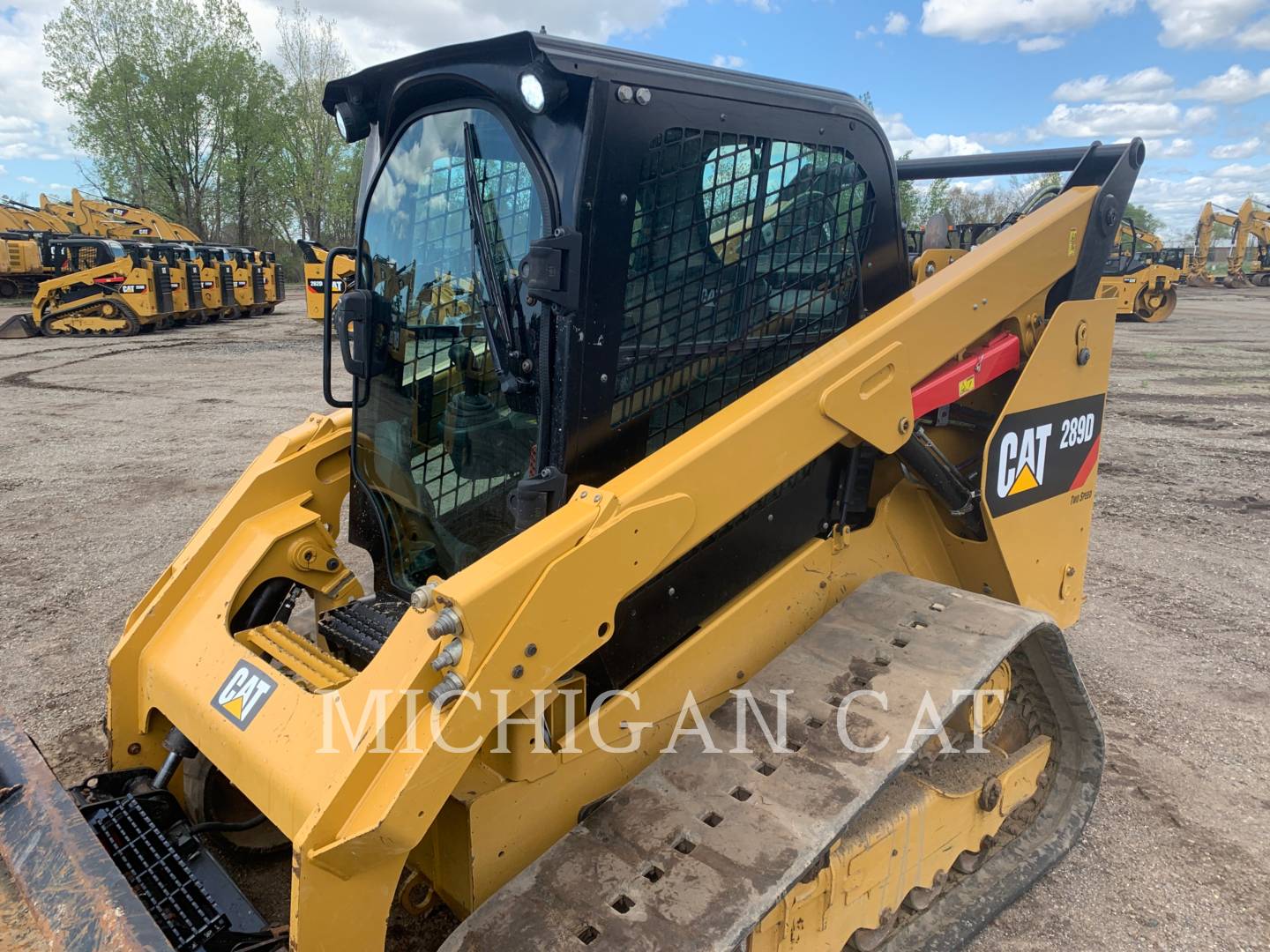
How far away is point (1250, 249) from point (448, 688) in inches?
1695

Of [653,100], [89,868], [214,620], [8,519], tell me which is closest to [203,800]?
[214,620]

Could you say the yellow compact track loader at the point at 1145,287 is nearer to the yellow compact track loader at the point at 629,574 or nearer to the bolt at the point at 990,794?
the yellow compact track loader at the point at 629,574

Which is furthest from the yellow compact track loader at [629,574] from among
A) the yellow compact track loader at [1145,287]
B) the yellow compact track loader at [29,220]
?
the yellow compact track loader at [29,220]

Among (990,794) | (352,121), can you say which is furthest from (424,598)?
(990,794)

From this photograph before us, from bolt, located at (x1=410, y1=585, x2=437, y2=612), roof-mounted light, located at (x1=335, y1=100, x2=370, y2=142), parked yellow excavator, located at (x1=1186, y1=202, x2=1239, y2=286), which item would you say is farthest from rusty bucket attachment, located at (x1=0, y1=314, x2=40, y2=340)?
parked yellow excavator, located at (x1=1186, y1=202, x2=1239, y2=286)

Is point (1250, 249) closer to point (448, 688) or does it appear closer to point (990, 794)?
point (990, 794)

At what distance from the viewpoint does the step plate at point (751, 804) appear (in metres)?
1.67

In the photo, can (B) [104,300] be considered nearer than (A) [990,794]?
No

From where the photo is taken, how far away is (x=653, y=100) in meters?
1.89

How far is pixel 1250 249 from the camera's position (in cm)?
3572

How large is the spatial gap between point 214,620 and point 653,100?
179cm

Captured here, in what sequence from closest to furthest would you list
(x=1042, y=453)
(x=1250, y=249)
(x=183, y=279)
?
1. (x=1042, y=453)
2. (x=183, y=279)
3. (x=1250, y=249)

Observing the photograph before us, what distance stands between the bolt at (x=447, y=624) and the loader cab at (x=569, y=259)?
1.37 feet

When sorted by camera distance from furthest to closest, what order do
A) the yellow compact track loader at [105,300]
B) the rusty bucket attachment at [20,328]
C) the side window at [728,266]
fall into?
the yellow compact track loader at [105,300], the rusty bucket attachment at [20,328], the side window at [728,266]
